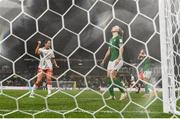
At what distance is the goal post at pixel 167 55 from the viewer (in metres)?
1.94

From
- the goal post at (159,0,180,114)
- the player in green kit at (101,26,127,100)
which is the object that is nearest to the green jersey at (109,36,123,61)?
the player in green kit at (101,26,127,100)

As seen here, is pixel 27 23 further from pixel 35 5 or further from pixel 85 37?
pixel 85 37

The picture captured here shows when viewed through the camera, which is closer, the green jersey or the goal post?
the goal post

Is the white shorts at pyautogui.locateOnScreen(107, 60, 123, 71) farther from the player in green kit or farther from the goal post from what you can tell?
the goal post

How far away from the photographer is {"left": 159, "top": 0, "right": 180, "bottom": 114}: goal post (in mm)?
1938

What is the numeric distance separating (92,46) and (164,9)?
84 centimetres

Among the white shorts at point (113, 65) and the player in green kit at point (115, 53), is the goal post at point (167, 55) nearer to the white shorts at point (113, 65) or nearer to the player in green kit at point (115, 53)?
the player in green kit at point (115, 53)

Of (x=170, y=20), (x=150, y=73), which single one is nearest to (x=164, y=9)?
(x=170, y=20)

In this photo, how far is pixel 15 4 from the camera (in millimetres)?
2314

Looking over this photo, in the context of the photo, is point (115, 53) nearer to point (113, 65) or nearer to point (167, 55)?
point (113, 65)

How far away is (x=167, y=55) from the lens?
6.43 ft

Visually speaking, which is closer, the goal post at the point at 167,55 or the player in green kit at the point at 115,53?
the goal post at the point at 167,55

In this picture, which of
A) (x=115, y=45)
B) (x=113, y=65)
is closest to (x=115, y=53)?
(x=115, y=45)

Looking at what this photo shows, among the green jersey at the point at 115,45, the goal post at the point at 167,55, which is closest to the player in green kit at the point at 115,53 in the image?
the green jersey at the point at 115,45
